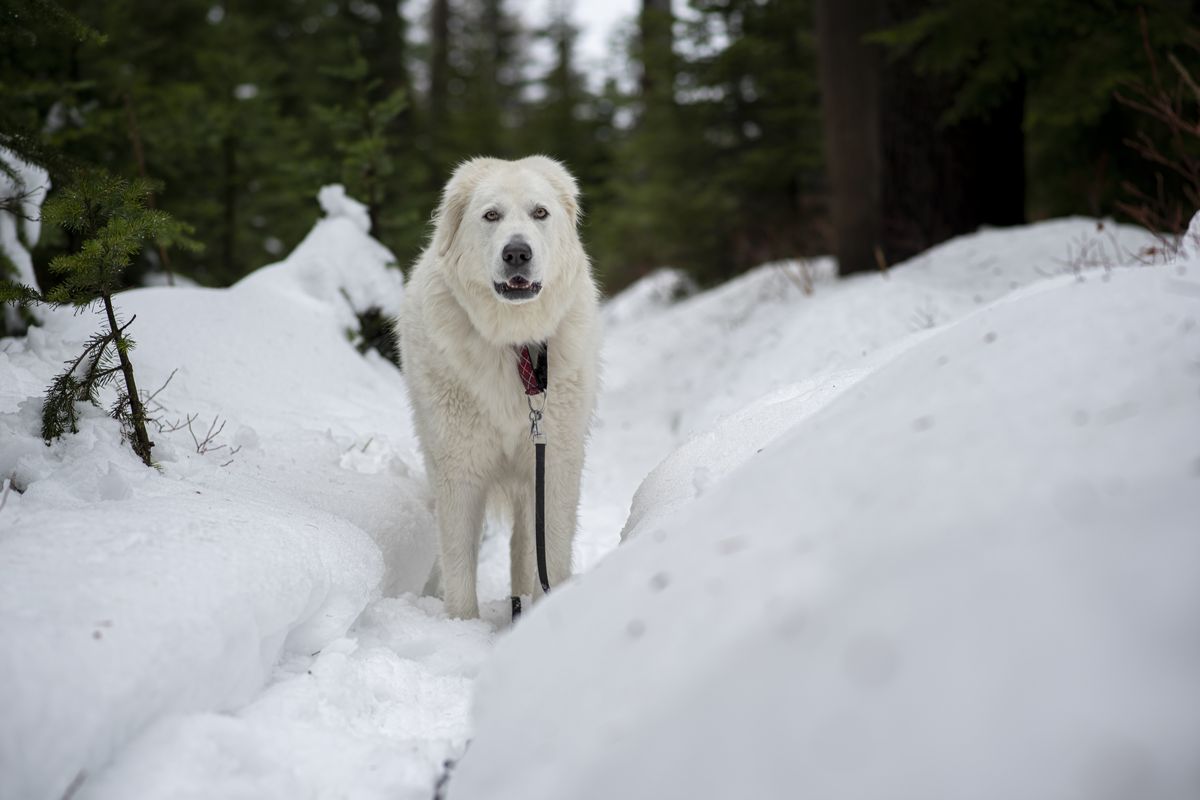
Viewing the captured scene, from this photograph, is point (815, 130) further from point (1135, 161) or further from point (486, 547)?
point (486, 547)

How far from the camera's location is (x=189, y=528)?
8.05ft

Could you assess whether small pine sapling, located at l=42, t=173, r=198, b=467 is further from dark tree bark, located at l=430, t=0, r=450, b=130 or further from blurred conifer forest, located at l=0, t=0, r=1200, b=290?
dark tree bark, located at l=430, t=0, r=450, b=130

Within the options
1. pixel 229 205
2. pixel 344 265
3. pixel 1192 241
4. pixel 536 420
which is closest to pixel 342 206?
pixel 344 265

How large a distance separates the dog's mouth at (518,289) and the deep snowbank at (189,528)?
1226 mm

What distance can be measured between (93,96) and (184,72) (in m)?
3.64

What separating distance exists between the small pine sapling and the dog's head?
1.22 m

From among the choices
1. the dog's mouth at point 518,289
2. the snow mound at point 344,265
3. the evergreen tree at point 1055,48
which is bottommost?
the snow mound at point 344,265

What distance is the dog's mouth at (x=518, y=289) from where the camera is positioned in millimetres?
3406

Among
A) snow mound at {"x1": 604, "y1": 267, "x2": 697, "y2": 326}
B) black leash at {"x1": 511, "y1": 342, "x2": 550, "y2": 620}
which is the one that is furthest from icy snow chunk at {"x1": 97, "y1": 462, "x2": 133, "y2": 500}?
snow mound at {"x1": 604, "y1": 267, "x2": 697, "y2": 326}

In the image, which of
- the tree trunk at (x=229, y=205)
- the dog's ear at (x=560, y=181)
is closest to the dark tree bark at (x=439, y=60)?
the tree trunk at (x=229, y=205)

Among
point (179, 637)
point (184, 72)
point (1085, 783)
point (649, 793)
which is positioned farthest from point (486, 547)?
point (184, 72)

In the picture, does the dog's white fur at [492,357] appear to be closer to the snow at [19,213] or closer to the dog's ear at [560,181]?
the dog's ear at [560,181]

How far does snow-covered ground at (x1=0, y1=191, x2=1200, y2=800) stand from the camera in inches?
47.4

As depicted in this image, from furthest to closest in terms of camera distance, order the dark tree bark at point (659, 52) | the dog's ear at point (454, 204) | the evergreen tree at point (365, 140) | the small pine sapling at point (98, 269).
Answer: the dark tree bark at point (659, 52) < the evergreen tree at point (365, 140) < the dog's ear at point (454, 204) < the small pine sapling at point (98, 269)
